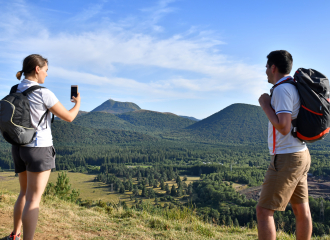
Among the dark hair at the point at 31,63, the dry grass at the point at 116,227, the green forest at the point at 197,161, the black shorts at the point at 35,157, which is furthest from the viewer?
the green forest at the point at 197,161

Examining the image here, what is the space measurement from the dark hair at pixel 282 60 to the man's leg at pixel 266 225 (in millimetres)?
1330

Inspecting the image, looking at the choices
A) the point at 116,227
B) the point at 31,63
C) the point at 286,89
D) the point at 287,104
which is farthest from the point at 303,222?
the point at 31,63

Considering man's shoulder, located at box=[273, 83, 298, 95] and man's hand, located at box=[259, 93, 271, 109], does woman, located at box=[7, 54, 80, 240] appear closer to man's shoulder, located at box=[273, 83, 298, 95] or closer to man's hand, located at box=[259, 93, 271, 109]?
man's hand, located at box=[259, 93, 271, 109]

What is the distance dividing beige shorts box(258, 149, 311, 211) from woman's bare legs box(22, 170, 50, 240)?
2.09 m

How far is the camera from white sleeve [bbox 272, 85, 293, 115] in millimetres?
2010

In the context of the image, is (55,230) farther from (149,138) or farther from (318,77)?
(149,138)

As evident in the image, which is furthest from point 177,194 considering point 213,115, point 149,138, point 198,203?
point 213,115

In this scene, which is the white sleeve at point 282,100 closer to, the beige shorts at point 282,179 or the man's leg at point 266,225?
the beige shorts at point 282,179

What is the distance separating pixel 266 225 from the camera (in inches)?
80.4

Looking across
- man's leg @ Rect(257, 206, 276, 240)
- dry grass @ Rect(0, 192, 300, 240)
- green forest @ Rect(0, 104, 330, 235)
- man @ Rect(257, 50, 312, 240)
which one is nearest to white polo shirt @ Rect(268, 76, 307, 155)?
man @ Rect(257, 50, 312, 240)

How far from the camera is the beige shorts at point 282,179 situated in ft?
6.68

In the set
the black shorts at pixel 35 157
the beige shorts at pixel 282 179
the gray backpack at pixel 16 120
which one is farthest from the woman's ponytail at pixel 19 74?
the beige shorts at pixel 282 179

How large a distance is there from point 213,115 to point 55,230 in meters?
186

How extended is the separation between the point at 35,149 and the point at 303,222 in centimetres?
265
